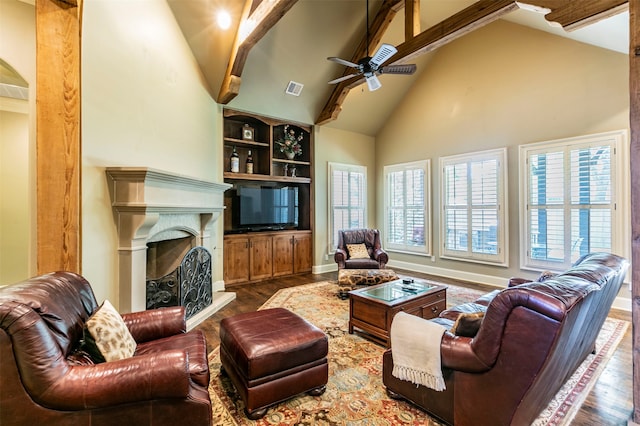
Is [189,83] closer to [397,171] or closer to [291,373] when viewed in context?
[291,373]

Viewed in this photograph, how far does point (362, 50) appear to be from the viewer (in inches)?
205

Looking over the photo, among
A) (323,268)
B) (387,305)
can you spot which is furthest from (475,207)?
(387,305)

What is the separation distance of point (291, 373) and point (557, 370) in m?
1.53

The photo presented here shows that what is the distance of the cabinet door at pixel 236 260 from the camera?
510cm

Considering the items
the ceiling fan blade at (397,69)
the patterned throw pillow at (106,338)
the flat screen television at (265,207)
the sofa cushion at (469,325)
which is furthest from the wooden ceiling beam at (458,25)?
the patterned throw pillow at (106,338)

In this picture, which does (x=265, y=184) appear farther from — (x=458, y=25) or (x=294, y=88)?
(x=458, y=25)

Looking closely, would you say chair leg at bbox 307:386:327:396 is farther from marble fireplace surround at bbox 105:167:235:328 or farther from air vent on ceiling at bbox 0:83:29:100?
air vent on ceiling at bbox 0:83:29:100

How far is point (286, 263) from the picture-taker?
5.83 metres

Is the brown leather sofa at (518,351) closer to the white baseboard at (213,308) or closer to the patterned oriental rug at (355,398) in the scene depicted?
the patterned oriental rug at (355,398)

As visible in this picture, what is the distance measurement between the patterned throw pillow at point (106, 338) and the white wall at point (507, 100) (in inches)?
210

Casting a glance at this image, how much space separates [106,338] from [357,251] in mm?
4113

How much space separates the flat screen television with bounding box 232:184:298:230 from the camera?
5.36 meters

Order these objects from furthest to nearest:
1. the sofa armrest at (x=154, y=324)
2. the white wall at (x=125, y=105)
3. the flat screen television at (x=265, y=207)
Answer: the flat screen television at (x=265, y=207) → the white wall at (x=125, y=105) → the sofa armrest at (x=154, y=324)

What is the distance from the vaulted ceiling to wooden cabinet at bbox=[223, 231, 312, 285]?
2.33 metres
